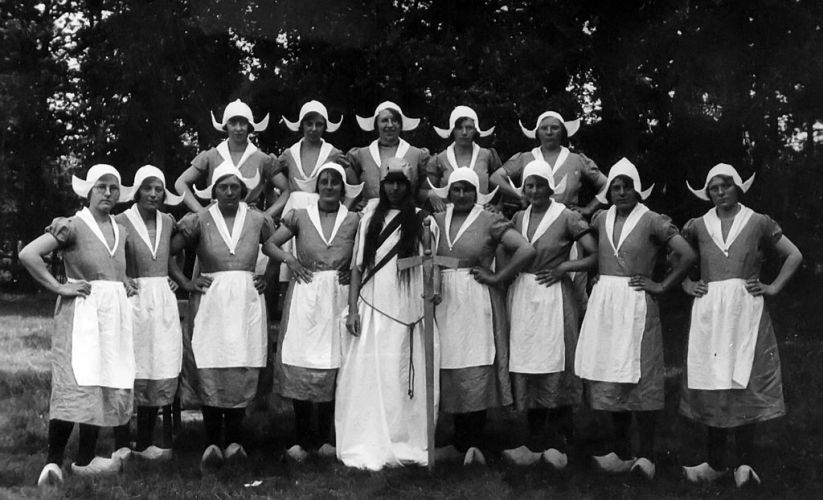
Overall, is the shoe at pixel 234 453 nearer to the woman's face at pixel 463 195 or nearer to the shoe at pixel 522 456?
the shoe at pixel 522 456

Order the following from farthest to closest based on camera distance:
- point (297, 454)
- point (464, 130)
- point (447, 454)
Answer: point (464, 130), point (447, 454), point (297, 454)

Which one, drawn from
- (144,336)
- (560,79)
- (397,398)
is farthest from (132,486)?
(560,79)

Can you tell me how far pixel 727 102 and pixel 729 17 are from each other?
1.09 m

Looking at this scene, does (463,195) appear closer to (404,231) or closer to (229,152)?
(404,231)

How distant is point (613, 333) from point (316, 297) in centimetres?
219

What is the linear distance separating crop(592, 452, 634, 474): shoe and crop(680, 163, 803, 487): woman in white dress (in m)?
0.42

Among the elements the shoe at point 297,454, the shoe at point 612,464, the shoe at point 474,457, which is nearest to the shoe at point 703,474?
the shoe at point 612,464

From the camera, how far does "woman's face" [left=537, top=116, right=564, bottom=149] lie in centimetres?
819

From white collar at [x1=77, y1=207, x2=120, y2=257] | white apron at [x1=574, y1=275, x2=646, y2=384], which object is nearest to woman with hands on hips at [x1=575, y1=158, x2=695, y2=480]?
white apron at [x1=574, y1=275, x2=646, y2=384]

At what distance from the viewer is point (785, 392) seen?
391 inches

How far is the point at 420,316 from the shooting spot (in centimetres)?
716

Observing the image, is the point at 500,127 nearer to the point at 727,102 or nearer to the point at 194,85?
the point at 727,102

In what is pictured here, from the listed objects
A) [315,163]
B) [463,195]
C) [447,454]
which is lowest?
[447,454]

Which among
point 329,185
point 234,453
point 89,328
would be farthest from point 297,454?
point 329,185
